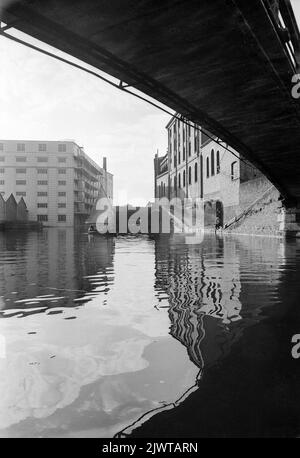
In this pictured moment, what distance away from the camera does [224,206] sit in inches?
1591

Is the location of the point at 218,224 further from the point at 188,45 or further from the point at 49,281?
the point at 188,45

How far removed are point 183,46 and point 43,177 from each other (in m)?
79.5

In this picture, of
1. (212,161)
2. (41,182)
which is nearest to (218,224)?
(212,161)

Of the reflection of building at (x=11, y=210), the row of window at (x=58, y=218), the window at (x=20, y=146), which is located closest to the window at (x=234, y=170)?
the reflection of building at (x=11, y=210)

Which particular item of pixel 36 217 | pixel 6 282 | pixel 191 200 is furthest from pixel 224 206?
pixel 36 217

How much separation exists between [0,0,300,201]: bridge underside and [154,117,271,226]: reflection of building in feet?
42.1

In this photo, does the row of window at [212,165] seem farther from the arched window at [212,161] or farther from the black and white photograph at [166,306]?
the black and white photograph at [166,306]

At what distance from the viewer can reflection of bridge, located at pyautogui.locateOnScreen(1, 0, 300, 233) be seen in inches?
272

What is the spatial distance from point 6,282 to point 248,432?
25.3ft

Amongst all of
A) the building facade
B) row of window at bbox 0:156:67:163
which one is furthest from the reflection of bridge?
row of window at bbox 0:156:67:163

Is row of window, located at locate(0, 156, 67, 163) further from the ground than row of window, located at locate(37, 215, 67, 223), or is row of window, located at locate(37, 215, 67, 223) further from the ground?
row of window, located at locate(0, 156, 67, 163)

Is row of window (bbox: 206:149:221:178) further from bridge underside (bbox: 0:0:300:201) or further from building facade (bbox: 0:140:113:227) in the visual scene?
building facade (bbox: 0:140:113:227)

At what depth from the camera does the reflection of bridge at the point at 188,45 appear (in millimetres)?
6918
